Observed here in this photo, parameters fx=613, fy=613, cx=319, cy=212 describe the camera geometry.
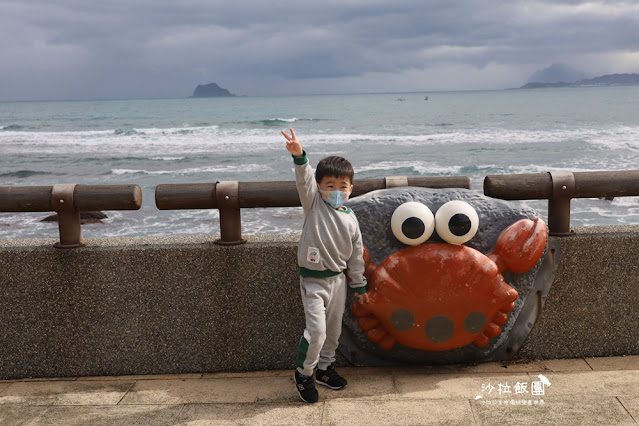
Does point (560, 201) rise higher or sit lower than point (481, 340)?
higher

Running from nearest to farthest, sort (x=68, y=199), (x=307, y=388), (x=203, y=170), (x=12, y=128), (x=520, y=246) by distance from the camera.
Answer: (x=307, y=388), (x=520, y=246), (x=68, y=199), (x=203, y=170), (x=12, y=128)

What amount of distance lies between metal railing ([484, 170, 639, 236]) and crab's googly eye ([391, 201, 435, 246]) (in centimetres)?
60

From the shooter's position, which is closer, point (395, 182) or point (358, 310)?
point (358, 310)

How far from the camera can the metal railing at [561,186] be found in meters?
3.61

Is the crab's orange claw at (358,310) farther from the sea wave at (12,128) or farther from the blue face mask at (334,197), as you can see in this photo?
the sea wave at (12,128)

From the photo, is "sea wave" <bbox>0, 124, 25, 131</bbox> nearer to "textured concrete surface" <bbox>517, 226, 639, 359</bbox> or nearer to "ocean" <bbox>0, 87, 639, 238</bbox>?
"ocean" <bbox>0, 87, 639, 238</bbox>

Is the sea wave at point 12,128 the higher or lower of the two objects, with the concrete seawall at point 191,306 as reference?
higher

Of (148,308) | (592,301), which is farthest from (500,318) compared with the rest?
(148,308)

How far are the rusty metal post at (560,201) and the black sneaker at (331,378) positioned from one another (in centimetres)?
156

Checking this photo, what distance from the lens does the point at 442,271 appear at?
323 cm

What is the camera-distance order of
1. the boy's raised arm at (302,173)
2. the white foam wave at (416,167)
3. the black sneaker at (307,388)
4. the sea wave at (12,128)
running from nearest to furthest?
the boy's raised arm at (302,173) → the black sneaker at (307,388) → the white foam wave at (416,167) → the sea wave at (12,128)

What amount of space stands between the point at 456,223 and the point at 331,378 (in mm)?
1077

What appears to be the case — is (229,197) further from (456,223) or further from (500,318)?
(500,318)

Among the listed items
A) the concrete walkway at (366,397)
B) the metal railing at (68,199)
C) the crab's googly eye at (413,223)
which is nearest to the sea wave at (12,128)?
the metal railing at (68,199)
